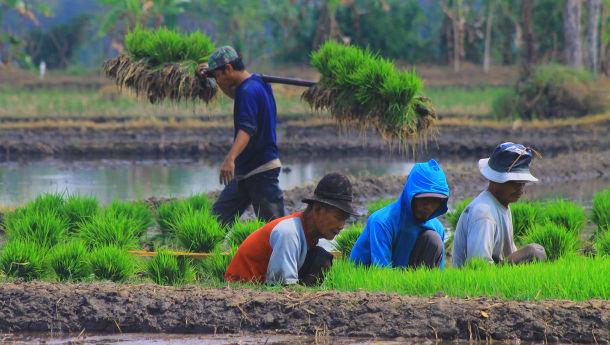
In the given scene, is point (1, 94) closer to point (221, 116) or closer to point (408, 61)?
point (221, 116)

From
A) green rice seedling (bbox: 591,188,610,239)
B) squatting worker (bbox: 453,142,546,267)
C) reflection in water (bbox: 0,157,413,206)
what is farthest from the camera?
reflection in water (bbox: 0,157,413,206)

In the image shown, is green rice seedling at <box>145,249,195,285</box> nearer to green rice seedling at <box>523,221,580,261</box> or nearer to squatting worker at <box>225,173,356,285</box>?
squatting worker at <box>225,173,356,285</box>

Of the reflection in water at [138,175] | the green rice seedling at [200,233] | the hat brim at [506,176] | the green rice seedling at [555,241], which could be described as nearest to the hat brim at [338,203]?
the hat brim at [506,176]

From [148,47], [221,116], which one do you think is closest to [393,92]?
[148,47]

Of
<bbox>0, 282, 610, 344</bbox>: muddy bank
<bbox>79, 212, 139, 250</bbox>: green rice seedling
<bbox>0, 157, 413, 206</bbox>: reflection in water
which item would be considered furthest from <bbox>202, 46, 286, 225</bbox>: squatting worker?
<bbox>0, 157, 413, 206</bbox>: reflection in water

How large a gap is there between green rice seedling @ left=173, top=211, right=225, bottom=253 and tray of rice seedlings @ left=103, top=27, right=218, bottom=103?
1406mm

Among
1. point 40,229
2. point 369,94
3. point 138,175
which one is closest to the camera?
point 40,229

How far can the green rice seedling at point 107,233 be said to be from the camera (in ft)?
18.7

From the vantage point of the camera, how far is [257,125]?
19.0 feet

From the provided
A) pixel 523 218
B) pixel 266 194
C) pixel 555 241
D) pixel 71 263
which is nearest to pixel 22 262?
pixel 71 263

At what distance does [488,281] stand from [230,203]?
2.40 meters

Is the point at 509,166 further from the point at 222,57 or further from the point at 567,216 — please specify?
the point at 222,57

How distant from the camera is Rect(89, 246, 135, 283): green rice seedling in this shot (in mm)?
4891

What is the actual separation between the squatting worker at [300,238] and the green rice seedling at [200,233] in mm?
1196
